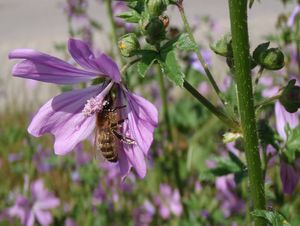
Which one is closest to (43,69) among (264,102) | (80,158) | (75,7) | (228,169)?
(264,102)

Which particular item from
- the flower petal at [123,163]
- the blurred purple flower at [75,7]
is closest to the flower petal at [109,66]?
the flower petal at [123,163]

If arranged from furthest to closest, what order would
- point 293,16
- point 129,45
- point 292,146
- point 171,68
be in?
point 293,16 → point 292,146 → point 129,45 → point 171,68

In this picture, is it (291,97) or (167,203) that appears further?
(167,203)

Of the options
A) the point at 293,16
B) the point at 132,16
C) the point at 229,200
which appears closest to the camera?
the point at 132,16

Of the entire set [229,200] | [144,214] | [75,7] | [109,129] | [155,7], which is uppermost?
[75,7]

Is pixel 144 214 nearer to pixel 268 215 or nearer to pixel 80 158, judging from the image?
pixel 80 158

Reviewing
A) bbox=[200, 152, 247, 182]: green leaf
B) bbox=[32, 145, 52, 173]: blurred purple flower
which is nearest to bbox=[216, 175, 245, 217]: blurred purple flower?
bbox=[200, 152, 247, 182]: green leaf

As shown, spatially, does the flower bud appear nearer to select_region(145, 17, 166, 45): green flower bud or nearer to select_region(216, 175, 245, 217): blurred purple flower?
select_region(145, 17, 166, 45): green flower bud
